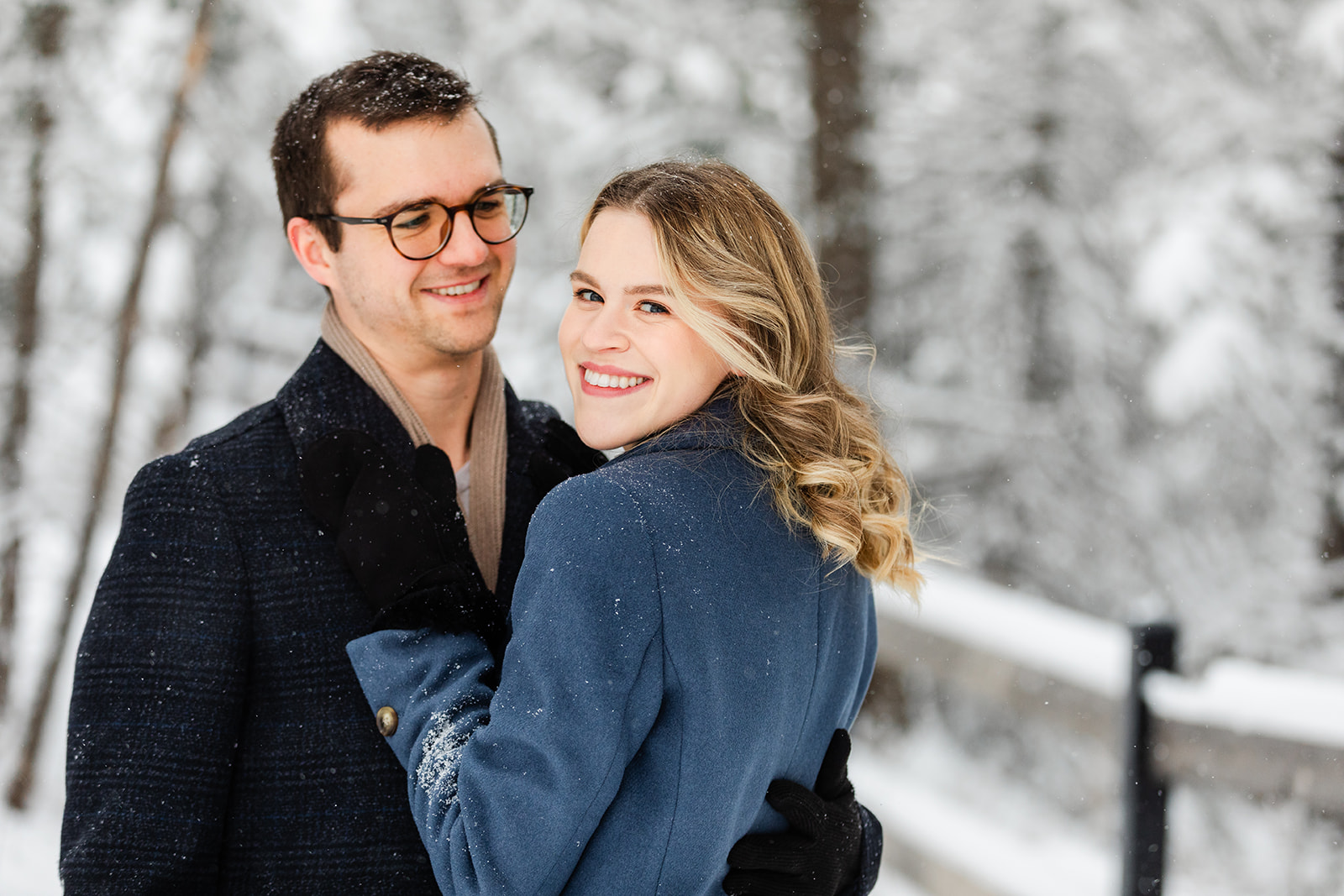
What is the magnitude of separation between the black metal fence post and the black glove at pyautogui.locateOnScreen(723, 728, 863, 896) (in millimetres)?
1604

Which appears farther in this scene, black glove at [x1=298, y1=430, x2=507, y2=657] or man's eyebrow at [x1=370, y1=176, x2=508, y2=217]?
man's eyebrow at [x1=370, y1=176, x2=508, y2=217]

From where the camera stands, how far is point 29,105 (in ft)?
20.7

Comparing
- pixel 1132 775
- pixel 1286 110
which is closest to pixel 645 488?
pixel 1132 775

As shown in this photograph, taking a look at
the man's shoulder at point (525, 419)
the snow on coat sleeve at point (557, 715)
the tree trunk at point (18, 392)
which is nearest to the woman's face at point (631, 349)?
the snow on coat sleeve at point (557, 715)

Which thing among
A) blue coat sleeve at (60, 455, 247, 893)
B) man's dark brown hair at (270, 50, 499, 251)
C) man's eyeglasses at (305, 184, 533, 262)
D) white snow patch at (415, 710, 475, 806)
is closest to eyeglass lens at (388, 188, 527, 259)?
man's eyeglasses at (305, 184, 533, 262)

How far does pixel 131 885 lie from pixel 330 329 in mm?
1079

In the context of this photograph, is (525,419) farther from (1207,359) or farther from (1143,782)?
(1207,359)

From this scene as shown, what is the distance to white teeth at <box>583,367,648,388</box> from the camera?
1830mm

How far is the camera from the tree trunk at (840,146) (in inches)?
266

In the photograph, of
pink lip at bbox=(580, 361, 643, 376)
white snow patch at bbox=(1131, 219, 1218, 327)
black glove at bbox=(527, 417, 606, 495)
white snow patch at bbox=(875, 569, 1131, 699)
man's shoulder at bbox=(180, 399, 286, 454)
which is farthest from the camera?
white snow patch at bbox=(1131, 219, 1218, 327)

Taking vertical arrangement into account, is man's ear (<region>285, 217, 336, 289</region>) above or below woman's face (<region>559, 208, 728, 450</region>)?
above

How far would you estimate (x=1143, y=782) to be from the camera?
3.21 meters

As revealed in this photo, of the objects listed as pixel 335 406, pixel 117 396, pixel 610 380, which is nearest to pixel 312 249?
pixel 335 406

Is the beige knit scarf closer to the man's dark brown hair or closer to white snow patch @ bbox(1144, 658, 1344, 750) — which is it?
the man's dark brown hair
